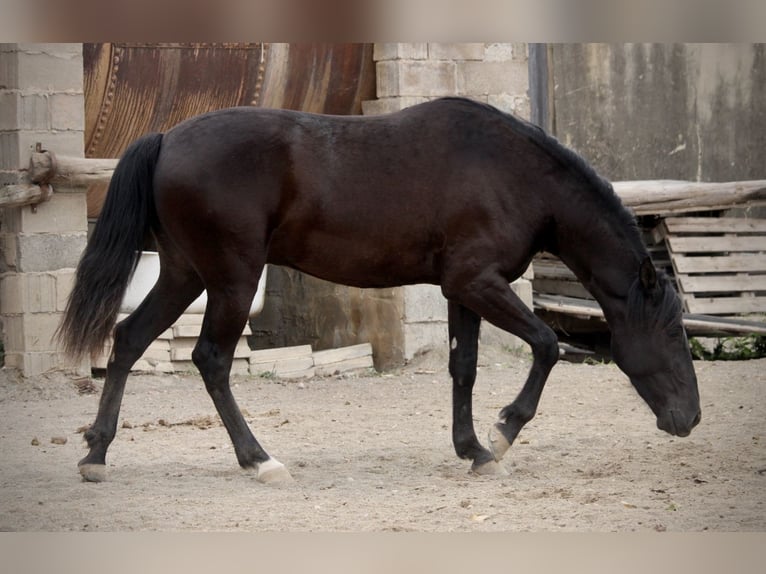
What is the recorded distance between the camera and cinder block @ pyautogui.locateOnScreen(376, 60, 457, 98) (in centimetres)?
787

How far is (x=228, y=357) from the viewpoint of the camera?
4.66m

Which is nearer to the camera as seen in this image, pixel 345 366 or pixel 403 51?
pixel 403 51

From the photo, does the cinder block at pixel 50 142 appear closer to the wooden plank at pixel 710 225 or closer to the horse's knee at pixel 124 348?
the horse's knee at pixel 124 348

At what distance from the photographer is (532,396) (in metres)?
4.65

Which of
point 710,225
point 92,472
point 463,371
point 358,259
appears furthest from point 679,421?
point 710,225

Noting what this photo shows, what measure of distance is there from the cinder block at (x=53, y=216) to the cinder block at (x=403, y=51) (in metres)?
2.27

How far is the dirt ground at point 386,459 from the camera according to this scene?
4.06 metres

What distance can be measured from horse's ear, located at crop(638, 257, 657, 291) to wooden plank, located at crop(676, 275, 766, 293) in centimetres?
410

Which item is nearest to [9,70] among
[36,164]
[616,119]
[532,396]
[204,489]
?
[36,164]

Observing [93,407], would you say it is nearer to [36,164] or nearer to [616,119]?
[36,164]

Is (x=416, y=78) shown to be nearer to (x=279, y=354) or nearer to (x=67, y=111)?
(x=279, y=354)

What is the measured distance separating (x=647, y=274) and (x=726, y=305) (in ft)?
14.1

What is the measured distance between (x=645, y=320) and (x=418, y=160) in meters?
1.15

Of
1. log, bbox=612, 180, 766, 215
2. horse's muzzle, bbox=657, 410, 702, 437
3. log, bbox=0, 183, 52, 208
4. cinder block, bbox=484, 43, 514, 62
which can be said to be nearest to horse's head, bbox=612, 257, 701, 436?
horse's muzzle, bbox=657, 410, 702, 437
